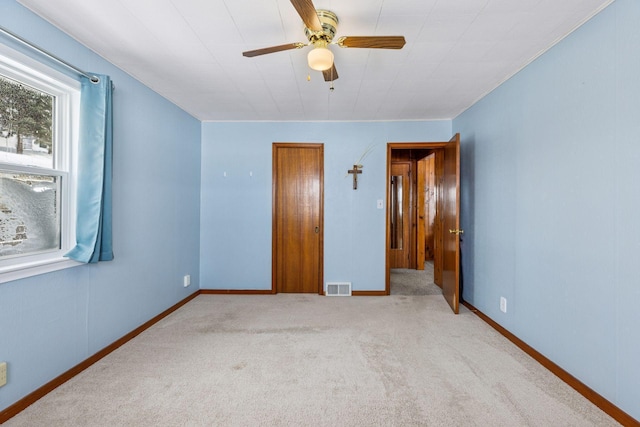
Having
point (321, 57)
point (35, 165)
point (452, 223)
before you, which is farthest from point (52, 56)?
point (452, 223)

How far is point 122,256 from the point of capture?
2.60 metres

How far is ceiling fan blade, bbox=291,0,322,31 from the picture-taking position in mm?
1402

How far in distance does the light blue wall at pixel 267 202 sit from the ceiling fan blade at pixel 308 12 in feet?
8.11

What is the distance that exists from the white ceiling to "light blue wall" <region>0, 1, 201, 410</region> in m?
0.18

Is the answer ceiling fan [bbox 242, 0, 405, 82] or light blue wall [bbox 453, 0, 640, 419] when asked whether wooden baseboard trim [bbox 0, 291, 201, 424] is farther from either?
light blue wall [bbox 453, 0, 640, 419]

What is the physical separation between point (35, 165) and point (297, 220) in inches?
108

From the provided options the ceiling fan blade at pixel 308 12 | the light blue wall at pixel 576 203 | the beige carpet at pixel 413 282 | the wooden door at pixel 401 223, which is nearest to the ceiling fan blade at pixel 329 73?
the ceiling fan blade at pixel 308 12

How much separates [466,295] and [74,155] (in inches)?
165

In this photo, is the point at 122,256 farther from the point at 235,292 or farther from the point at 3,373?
the point at 235,292

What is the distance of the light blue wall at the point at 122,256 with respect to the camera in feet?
5.82

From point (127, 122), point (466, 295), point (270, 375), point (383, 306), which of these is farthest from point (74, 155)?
point (466, 295)

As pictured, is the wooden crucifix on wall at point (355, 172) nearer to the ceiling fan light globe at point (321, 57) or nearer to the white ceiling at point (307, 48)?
the white ceiling at point (307, 48)

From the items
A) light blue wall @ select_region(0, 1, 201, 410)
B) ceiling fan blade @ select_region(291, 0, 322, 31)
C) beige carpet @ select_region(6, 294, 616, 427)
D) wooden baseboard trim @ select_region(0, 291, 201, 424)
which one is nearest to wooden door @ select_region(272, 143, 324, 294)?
beige carpet @ select_region(6, 294, 616, 427)

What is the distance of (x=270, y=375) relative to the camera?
2109 mm
